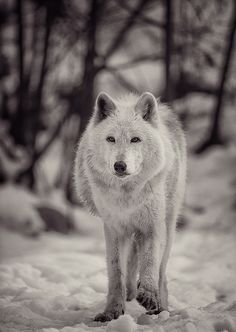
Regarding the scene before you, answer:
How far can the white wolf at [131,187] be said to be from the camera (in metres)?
4.59

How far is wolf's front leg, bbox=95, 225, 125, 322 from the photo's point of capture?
4.71m

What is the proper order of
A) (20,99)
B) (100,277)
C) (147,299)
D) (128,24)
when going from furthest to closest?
(20,99) → (128,24) → (100,277) → (147,299)

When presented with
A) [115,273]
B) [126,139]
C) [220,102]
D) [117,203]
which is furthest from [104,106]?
[220,102]

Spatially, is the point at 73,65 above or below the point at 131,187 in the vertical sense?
above

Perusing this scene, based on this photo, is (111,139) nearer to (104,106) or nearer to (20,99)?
(104,106)

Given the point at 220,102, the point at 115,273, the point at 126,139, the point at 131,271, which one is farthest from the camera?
the point at 220,102

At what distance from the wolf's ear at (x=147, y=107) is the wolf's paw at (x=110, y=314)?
175 cm

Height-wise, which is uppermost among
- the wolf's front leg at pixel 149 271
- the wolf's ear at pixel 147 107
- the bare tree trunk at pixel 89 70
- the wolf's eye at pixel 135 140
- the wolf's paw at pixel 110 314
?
the bare tree trunk at pixel 89 70

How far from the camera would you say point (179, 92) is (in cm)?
1387

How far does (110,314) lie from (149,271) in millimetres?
516

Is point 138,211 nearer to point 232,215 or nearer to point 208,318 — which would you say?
point 208,318

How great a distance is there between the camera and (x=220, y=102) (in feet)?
47.0

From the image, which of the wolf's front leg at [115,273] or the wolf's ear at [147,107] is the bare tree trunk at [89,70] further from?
the wolf's front leg at [115,273]

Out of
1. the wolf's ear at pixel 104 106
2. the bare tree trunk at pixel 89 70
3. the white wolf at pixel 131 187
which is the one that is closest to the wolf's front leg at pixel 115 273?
the white wolf at pixel 131 187
